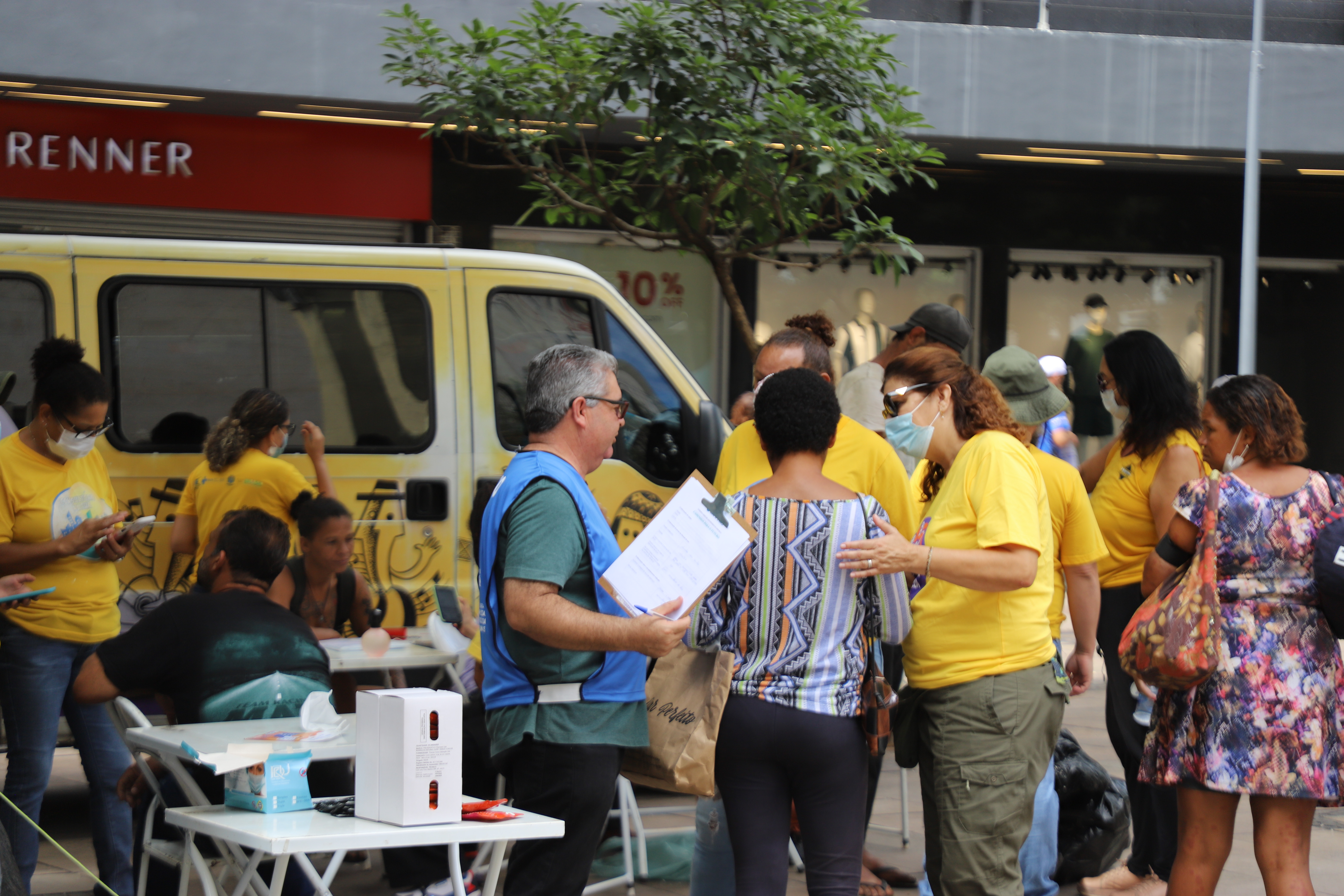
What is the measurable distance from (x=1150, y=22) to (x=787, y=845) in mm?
11356

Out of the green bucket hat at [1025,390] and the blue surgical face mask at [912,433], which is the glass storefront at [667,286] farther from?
the blue surgical face mask at [912,433]

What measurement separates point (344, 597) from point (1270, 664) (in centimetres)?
370

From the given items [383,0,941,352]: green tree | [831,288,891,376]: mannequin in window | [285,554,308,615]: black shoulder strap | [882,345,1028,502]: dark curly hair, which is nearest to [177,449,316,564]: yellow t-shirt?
[285,554,308,615]: black shoulder strap

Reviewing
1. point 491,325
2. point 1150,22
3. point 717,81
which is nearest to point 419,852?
point 491,325

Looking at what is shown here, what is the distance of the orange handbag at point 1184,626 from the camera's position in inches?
147

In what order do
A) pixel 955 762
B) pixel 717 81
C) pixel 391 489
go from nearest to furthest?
pixel 955 762, pixel 391 489, pixel 717 81

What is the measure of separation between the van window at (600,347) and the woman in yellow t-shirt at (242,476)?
3.28 feet

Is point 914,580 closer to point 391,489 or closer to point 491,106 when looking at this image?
point 391,489

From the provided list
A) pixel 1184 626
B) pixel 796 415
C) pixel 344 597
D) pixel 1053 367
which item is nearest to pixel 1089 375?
pixel 1053 367

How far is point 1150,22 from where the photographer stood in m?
12.8

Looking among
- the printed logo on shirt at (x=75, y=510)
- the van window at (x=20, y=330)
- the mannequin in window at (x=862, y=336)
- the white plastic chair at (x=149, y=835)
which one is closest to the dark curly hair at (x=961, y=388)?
the white plastic chair at (x=149, y=835)

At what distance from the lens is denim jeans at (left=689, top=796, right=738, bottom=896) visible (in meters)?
3.76

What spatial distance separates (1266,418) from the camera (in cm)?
396

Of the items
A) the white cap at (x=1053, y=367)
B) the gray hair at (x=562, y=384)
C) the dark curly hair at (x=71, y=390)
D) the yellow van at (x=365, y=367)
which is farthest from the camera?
the white cap at (x=1053, y=367)
